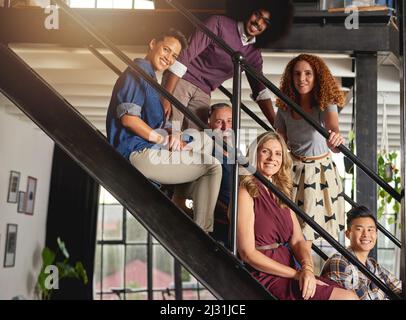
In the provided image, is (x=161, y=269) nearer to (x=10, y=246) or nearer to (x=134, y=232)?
(x=134, y=232)

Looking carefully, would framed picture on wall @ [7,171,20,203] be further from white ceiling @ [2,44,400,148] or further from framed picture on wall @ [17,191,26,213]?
white ceiling @ [2,44,400,148]

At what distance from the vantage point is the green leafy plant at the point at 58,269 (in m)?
9.01

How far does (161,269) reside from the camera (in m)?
11.2

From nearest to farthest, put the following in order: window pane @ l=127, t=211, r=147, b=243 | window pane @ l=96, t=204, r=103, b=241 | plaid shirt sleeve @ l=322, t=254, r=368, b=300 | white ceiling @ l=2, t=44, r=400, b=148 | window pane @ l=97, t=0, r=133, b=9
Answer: plaid shirt sleeve @ l=322, t=254, r=368, b=300 < white ceiling @ l=2, t=44, r=400, b=148 < window pane @ l=97, t=0, r=133, b=9 < window pane @ l=96, t=204, r=103, b=241 < window pane @ l=127, t=211, r=147, b=243

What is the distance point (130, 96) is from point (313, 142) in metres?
0.96

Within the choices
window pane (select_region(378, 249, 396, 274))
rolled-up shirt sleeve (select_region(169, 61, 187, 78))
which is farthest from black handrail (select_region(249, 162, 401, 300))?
window pane (select_region(378, 249, 396, 274))

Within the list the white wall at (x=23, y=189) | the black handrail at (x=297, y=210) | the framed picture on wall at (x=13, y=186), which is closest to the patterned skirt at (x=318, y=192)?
the black handrail at (x=297, y=210)

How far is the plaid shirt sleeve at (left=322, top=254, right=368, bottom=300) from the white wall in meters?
5.54

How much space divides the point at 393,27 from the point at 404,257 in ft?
7.80

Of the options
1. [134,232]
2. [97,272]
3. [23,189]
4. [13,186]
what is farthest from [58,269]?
[134,232]

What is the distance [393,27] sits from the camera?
4613 millimetres

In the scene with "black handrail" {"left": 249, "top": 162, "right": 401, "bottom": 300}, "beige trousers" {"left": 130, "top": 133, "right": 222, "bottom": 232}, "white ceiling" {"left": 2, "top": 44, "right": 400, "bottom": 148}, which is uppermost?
"white ceiling" {"left": 2, "top": 44, "right": 400, "bottom": 148}

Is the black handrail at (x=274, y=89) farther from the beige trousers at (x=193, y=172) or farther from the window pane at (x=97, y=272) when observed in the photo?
the window pane at (x=97, y=272)

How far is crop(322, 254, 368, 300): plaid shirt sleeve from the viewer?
2.84m
